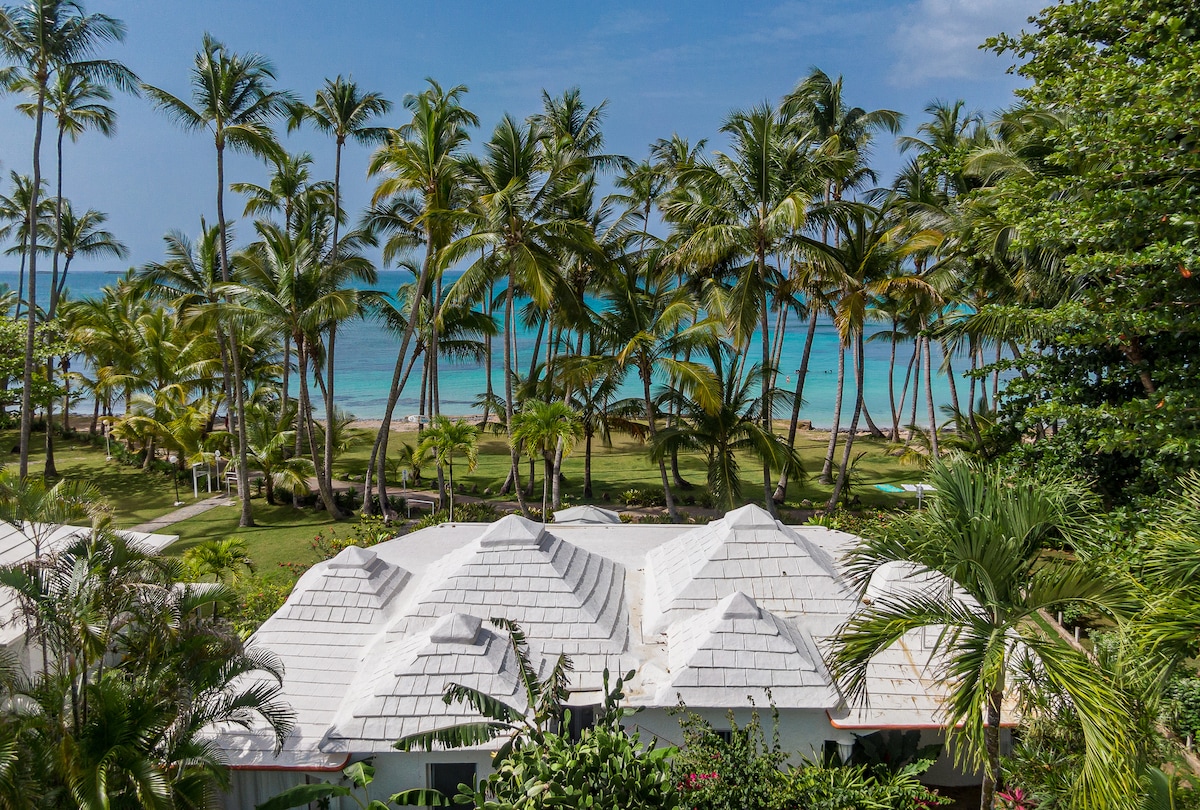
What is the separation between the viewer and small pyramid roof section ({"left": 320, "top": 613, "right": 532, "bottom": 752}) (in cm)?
771

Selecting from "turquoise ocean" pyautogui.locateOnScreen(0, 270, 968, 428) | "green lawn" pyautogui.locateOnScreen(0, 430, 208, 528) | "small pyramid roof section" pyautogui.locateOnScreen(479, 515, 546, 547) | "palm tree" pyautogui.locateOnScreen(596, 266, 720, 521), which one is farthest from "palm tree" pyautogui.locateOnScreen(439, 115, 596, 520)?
"turquoise ocean" pyautogui.locateOnScreen(0, 270, 968, 428)

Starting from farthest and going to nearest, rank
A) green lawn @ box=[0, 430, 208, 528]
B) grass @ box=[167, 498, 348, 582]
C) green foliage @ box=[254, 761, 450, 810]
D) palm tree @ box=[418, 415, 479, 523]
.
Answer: green lawn @ box=[0, 430, 208, 528] → palm tree @ box=[418, 415, 479, 523] → grass @ box=[167, 498, 348, 582] → green foliage @ box=[254, 761, 450, 810]

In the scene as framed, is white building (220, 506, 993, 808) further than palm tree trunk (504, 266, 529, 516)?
No

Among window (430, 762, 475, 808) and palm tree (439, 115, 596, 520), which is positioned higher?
palm tree (439, 115, 596, 520)

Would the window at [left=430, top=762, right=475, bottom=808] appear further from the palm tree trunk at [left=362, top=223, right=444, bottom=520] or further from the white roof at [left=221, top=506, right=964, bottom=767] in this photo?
the palm tree trunk at [left=362, top=223, right=444, bottom=520]

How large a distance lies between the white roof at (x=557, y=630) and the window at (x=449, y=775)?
804 millimetres

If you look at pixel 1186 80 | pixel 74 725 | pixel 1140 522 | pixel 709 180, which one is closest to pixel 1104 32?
pixel 1186 80

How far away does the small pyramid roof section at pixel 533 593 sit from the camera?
9453 millimetres

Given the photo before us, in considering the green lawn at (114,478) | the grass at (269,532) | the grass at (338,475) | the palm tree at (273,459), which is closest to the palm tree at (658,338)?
the grass at (338,475)

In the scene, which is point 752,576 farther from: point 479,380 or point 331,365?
point 479,380

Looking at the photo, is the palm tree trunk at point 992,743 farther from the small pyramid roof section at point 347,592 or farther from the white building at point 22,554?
the white building at point 22,554

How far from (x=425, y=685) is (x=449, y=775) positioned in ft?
3.76

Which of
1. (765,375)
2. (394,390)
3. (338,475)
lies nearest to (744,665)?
(765,375)

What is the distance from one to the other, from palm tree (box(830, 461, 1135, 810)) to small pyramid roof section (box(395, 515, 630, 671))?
4.20 meters
